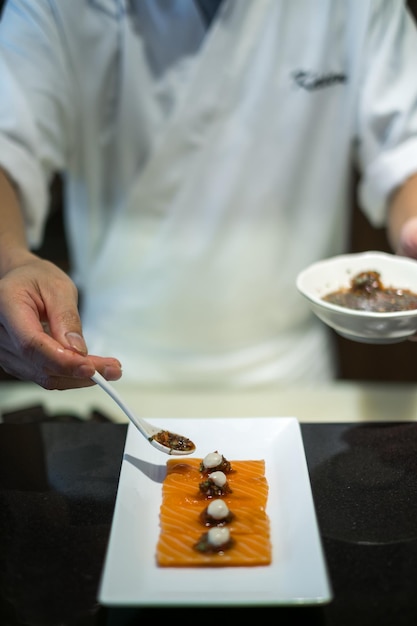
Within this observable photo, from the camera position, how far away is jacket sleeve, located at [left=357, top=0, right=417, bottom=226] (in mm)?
1465

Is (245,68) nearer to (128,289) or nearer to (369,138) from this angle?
(369,138)

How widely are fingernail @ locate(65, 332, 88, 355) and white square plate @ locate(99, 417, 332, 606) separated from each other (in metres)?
0.17

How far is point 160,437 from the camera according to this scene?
3.06 ft

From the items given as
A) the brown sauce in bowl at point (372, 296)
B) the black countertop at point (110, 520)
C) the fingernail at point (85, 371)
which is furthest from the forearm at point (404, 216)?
the fingernail at point (85, 371)

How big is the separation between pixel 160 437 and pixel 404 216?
79 centimetres

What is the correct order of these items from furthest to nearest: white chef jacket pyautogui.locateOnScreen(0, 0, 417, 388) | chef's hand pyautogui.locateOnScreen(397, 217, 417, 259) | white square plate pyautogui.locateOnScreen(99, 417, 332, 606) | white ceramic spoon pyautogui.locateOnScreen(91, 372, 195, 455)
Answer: white chef jacket pyautogui.locateOnScreen(0, 0, 417, 388) → chef's hand pyautogui.locateOnScreen(397, 217, 417, 259) → white ceramic spoon pyautogui.locateOnScreen(91, 372, 195, 455) → white square plate pyautogui.locateOnScreen(99, 417, 332, 606)

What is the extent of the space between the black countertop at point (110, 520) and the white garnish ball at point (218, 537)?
7 centimetres

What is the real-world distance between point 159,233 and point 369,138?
557 millimetres

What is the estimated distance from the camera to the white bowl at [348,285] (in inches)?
40.1

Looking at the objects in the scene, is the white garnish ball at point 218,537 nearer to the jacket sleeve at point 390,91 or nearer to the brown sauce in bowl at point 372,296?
the brown sauce in bowl at point 372,296

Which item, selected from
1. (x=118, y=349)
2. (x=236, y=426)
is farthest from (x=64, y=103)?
(x=236, y=426)

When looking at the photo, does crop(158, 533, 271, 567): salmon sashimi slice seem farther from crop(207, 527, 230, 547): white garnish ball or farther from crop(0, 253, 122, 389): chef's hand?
crop(0, 253, 122, 389): chef's hand

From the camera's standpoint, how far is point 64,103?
4.82 feet

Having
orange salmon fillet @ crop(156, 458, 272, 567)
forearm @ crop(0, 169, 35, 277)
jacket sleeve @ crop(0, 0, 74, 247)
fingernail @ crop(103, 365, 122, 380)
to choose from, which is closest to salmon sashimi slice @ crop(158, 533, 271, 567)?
orange salmon fillet @ crop(156, 458, 272, 567)
